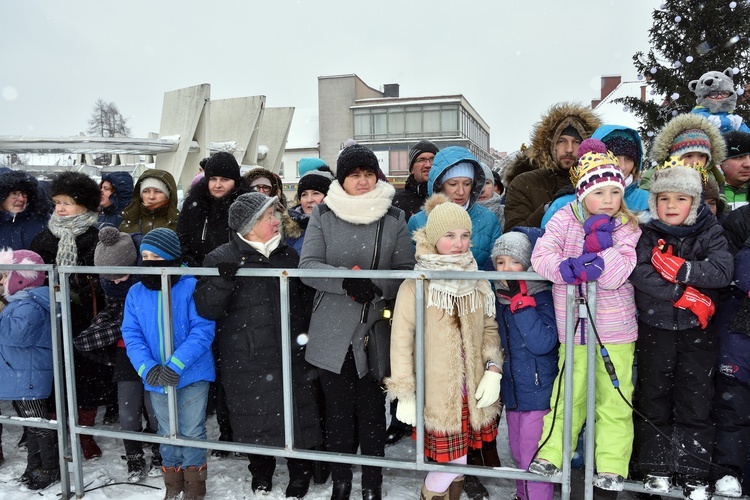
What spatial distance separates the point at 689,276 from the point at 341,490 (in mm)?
2185

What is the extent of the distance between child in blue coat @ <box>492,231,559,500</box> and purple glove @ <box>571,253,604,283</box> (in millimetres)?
374

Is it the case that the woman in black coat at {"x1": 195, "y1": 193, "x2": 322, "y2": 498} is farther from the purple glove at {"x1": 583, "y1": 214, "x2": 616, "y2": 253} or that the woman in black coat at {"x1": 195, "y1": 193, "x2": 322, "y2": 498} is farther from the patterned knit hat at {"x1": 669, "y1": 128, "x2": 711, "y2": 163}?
the patterned knit hat at {"x1": 669, "y1": 128, "x2": 711, "y2": 163}

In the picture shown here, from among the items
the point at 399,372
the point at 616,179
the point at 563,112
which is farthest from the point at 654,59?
the point at 399,372

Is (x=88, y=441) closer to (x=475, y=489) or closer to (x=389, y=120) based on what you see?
(x=475, y=489)

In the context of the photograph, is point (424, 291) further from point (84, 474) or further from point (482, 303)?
point (84, 474)

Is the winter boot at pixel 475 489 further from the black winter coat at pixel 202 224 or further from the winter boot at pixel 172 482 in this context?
the black winter coat at pixel 202 224

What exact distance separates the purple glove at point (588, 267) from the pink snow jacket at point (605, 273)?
9 centimetres

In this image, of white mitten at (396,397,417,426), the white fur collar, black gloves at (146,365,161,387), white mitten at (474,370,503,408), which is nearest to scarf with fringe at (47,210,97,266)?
black gloves at (146,365,161,387)

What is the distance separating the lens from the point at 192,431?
3.13 metres

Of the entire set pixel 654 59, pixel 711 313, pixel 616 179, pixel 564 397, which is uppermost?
pixel 654 59

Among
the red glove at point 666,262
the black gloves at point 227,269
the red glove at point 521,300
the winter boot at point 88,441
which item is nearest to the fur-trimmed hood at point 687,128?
the red glove at point 666,262

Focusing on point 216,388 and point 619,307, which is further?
point 216,388

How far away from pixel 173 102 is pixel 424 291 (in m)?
15.0

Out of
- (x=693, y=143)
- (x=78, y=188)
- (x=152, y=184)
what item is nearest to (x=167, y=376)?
(x=78, y=188)
